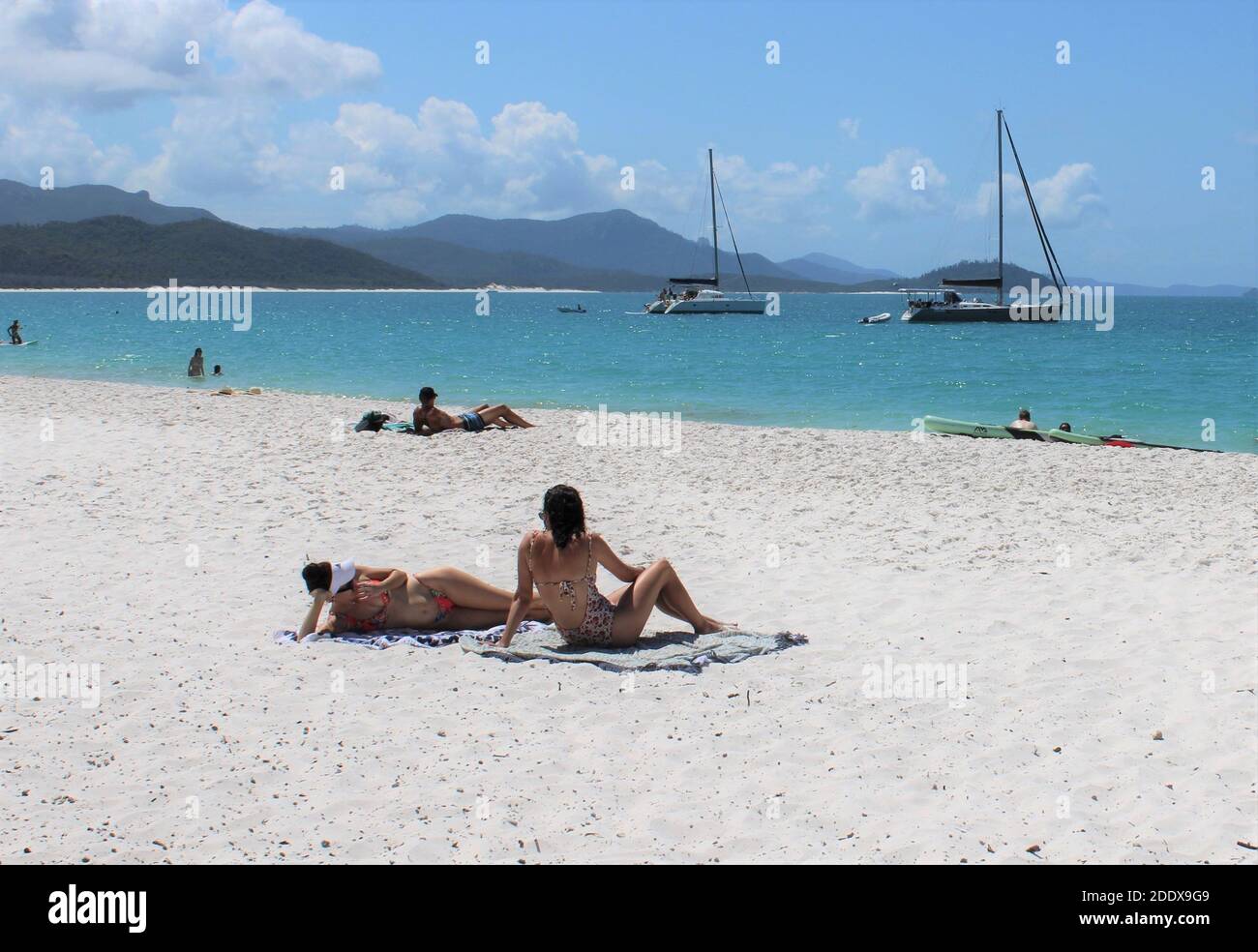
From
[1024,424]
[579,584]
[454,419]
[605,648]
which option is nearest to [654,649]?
[605,648]

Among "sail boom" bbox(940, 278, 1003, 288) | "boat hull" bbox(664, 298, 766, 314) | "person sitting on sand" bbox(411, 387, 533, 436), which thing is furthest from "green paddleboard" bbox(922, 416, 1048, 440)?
"boat hull" bbox(664, 298, 766, 314)

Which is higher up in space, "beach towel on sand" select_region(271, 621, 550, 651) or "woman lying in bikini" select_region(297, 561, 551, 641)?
"woman lying in bikini" select_region(297, 561, 551, 641)

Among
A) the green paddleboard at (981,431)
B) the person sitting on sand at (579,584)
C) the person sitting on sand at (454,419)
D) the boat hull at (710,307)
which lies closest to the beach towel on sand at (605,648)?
the person sitting on sand at (579,584)

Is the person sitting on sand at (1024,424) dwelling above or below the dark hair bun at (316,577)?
above

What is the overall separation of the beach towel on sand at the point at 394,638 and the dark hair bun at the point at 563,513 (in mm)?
773

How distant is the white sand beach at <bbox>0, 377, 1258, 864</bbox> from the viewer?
13.7 feet

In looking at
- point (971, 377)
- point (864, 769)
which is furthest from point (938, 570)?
point (971, 377)

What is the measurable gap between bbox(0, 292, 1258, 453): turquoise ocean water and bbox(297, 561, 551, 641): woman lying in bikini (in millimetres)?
15497

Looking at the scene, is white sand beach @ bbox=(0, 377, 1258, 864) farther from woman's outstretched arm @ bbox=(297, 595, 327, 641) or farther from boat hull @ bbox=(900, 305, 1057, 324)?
boat hull @ bbox=(900, 305, 1057, 324)

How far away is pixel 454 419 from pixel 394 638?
9909 millimetres

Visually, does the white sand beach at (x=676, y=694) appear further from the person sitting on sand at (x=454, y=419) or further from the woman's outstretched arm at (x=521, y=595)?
the person sitting on sand at (x=454, y=419)

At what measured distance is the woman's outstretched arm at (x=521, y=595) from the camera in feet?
20.7

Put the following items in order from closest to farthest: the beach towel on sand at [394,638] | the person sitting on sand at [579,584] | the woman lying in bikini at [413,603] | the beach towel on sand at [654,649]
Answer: the beach towel on sand at [654,649]
the person sitting on sand at [579,584]
the beach towel on sand at [394,638]
the woman lying in bikini at [413,603]
